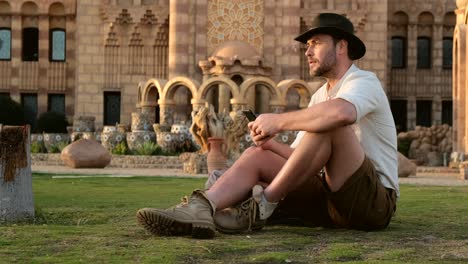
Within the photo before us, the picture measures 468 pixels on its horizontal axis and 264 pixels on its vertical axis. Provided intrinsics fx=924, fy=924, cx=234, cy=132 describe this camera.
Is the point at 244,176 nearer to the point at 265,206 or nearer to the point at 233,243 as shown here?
the point at 265,206

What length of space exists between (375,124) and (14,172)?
149 inches

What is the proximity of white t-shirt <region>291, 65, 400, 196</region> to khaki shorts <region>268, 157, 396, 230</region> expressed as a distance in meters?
0.22

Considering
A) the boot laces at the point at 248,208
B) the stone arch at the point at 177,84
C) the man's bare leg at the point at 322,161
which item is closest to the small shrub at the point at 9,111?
the stone arch at the point at 177,84

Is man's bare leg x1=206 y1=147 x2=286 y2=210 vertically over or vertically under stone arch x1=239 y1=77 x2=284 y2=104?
under

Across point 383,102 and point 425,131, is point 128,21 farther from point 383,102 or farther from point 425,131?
point 383,102

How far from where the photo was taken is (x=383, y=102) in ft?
25.7

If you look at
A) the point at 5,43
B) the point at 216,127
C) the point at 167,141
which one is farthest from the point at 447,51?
the point at 216,127

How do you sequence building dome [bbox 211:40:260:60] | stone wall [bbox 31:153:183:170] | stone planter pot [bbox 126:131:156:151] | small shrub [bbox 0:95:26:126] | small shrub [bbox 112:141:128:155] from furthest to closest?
small shrub [bbox 0:95:26:126] < building dome [bbox 211:40:260:60] < stone planter pot [bbox 126:131:156:151] < small shrub [bbox 112:141:128:155] < stone wall [bbox 31:153:183:170]

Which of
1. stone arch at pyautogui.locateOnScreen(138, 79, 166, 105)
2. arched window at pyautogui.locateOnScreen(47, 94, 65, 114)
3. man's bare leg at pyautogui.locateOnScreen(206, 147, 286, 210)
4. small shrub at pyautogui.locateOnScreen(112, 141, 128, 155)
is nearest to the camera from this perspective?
man's bare leg at pyautogui.locateOnScreen(206, 147, 286, 210)

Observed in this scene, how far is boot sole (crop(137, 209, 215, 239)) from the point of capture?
7355mm

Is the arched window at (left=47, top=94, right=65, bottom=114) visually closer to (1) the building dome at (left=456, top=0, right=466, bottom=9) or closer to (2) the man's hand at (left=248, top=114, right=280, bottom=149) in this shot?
(1) the building dome at (left=456, top=0, right=466, bottom=9)

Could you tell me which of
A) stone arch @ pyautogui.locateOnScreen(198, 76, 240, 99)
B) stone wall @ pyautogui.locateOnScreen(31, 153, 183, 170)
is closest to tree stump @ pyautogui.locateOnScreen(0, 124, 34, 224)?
stone wall @ pyautogui.locateOnScreen(31, 153, 183, 170)

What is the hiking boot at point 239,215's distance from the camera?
7.75 metres

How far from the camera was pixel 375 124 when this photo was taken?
7898 mm
